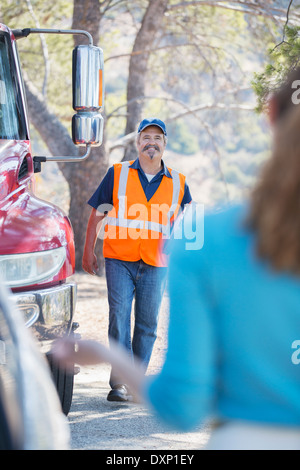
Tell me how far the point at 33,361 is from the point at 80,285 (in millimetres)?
10309

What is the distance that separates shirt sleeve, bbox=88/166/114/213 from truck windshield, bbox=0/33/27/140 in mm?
636

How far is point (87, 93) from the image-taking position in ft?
15.8

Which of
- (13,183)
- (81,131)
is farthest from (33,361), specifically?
(81,131)

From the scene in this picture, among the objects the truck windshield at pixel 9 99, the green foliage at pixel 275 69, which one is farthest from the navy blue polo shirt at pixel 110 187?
the green foliage at pixel 275 69

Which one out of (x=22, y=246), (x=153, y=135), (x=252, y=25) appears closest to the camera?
(x=22, y=246)

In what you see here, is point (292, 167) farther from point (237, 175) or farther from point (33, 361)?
point (237, 175)

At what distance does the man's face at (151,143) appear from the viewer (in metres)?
5.23

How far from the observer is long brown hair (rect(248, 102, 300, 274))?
134 centimetres

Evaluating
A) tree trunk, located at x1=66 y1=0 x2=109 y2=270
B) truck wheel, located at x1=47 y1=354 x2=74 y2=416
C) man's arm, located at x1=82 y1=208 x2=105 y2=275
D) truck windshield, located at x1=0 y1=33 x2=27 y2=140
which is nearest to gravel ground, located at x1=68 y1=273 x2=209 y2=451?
truck wheel, located at x1=47 y1=354 x2=74 y2=416

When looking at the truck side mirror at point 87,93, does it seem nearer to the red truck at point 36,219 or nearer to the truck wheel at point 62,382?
the red truck at point 36,219

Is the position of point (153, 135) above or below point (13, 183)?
above

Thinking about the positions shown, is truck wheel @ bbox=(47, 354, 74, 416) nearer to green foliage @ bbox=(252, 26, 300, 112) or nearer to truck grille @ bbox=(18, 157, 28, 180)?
truck grille @ bbox=(18, 157, 28, 180)

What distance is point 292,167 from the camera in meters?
1.35

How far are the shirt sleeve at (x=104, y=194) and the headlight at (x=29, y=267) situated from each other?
4.24 ft
